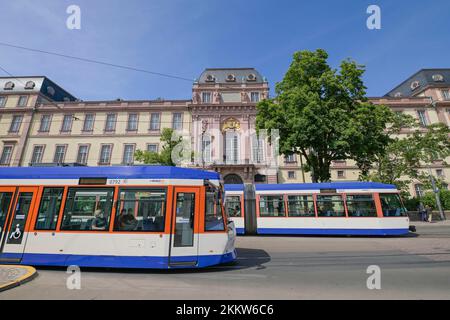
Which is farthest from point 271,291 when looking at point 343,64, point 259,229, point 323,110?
point 343,64

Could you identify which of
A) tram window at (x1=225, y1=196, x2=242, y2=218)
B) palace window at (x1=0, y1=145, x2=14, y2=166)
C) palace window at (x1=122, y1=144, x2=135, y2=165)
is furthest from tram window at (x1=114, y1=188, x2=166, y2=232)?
palace window at (x1=0, y1=145, x2=14, y2=166)

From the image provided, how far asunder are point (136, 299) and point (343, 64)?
18.8m

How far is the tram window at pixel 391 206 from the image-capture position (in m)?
11.2

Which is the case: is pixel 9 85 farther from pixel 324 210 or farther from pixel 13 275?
pixel 324 210

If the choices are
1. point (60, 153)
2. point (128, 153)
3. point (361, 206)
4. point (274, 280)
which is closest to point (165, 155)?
point (128, 153)

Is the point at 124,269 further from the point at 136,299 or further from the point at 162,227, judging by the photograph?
the point at 136,299

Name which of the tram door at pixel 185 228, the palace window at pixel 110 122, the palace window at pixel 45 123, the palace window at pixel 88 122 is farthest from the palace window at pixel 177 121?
the tram door at pixel 185 228

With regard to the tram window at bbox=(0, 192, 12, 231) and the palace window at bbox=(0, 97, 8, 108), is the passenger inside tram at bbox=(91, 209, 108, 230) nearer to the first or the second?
the tram window at bbox=(0, 192, 12, 231)

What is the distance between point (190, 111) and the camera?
30.5 m

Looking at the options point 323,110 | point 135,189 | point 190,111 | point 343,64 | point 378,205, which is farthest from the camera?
point 190,111

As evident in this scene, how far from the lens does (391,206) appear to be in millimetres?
11312

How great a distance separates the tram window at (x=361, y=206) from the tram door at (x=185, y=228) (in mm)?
9555

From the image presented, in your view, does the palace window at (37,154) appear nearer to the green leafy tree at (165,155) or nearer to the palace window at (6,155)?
the palace window at (6,155)
